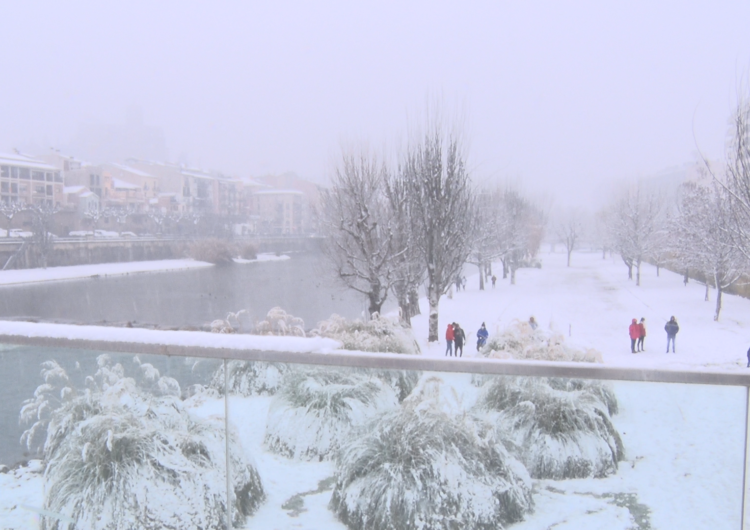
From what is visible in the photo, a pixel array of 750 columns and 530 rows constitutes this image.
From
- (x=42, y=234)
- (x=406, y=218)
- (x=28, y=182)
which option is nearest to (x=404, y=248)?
(x=406, y=218)

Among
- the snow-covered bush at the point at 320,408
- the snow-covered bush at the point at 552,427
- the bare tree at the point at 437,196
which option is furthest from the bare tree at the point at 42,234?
the snow-covered bush at the point at 552,427

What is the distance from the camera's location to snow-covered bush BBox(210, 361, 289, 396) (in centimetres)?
218

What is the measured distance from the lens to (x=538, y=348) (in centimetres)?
771

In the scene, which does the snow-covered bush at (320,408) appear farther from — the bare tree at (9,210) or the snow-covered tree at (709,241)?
the bare tree at (9,210)

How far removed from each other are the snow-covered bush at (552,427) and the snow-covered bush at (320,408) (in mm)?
446

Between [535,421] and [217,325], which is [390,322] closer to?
[217,325]

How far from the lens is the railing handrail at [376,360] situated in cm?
174

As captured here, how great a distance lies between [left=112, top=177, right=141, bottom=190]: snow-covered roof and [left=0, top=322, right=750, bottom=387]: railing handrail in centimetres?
8074

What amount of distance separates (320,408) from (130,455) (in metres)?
0.81

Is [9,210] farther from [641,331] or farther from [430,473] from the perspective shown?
[430,473]

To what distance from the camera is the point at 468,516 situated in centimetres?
224

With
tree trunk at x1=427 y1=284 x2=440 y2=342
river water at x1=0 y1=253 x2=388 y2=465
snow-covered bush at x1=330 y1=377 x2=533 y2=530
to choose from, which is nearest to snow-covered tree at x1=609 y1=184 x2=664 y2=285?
river water at x1=0 y1=253 x2=388 y2=465

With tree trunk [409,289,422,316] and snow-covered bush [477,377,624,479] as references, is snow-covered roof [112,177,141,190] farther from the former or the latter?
snow-covered bush [477,377,624,479]

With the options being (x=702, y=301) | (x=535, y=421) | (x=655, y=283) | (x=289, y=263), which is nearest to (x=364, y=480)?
(x=535, y=421)
